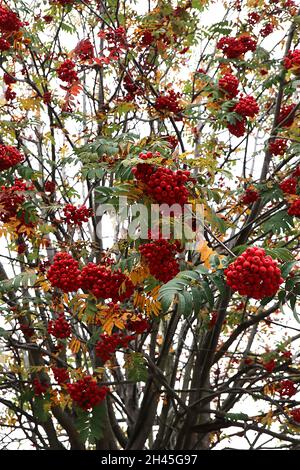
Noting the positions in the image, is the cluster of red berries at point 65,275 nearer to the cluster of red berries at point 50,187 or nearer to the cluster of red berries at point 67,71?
the cluster of red berries at point 50,187

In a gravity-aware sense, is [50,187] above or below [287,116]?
below

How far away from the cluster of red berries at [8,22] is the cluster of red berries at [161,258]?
267 centimetres

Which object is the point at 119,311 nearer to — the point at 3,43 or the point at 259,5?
the point at 3,43

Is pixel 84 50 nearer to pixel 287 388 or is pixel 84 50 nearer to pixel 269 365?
pixel 269 365

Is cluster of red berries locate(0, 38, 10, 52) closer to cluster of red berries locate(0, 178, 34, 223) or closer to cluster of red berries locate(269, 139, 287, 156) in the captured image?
cluster of red berries locate(0, 178, 34, 223)

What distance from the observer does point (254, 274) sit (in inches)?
75.3

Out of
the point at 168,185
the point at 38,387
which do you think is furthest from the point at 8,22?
the point at 38,387

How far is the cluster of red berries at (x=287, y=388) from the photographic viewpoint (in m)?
4.64

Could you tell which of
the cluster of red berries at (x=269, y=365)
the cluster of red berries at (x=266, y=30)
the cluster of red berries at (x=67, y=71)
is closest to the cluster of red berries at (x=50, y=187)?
the cluster of red berries at (x=67, y=71)

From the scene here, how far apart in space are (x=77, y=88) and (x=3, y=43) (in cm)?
73

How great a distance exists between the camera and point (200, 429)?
177 inches

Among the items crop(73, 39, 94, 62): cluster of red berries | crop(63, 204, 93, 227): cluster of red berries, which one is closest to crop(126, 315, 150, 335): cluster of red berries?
crop(63, 204, 93, 227): cluster of red berries

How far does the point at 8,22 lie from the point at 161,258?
2.78 metres
